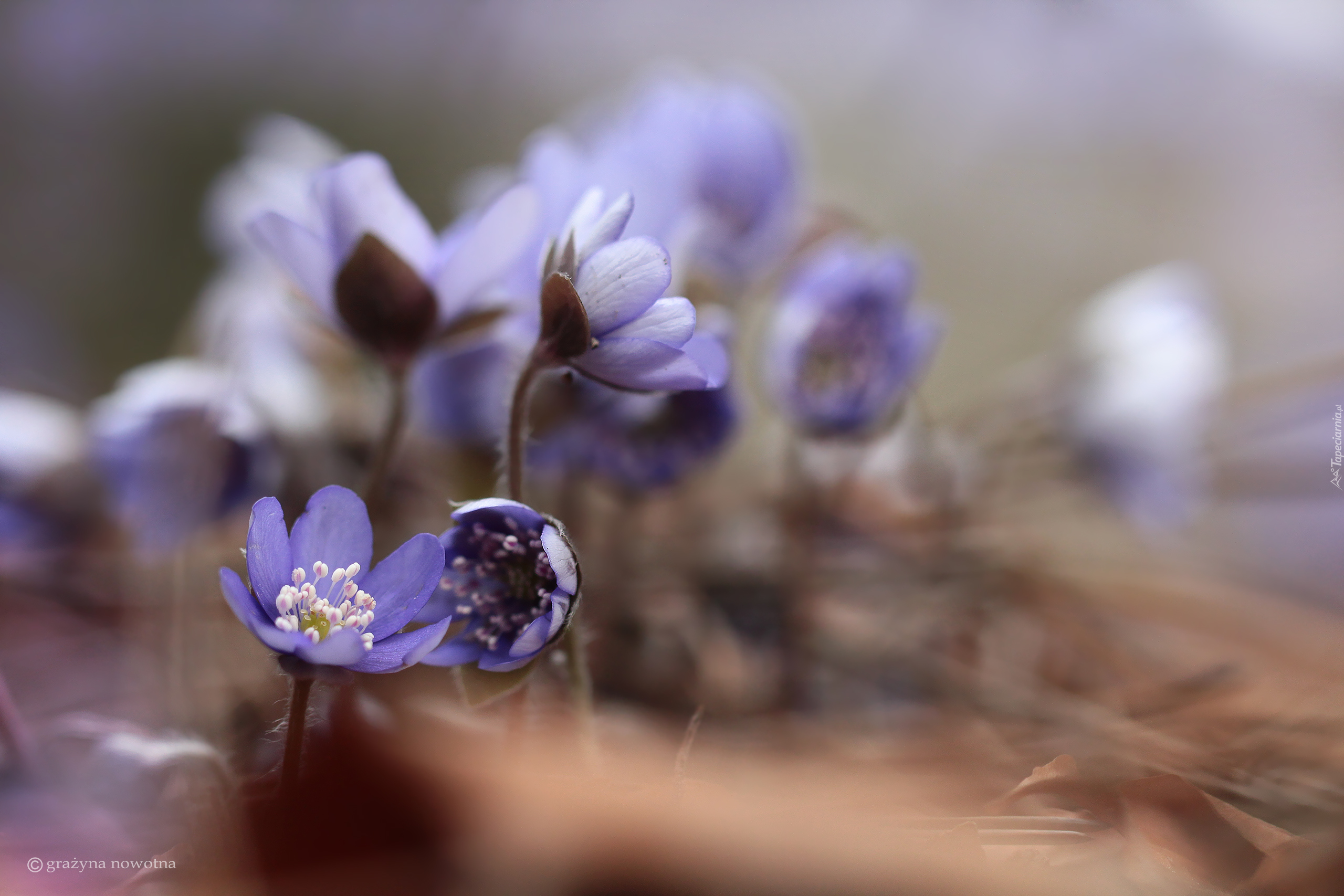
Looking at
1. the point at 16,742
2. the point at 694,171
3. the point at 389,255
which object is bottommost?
the point at 16,742

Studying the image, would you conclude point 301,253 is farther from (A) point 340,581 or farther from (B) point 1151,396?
(B) point 1151,396

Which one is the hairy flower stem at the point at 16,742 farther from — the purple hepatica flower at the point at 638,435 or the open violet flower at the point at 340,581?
the purple hepatica flower at the point at 638,435

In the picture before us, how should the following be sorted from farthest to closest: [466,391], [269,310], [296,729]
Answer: [269,310], [466,391], [296,729]

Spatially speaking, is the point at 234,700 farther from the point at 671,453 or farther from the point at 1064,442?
the point at 1064,442

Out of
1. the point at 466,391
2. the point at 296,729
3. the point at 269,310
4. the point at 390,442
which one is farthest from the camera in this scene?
the point at 269,310

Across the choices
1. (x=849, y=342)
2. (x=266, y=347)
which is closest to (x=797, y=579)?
(x=849, y=342)

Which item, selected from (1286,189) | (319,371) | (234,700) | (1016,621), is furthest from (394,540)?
(1286,189)
